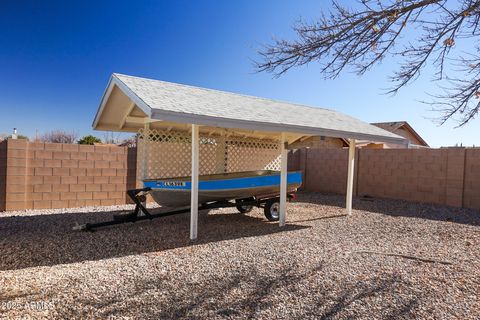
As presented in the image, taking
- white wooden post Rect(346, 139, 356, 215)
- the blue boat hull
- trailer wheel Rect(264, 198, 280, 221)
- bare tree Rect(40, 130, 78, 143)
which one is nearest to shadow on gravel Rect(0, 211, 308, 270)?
trailer wheel Rect(264, 198, 280, 221)

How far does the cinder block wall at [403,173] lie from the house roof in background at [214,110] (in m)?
3.28

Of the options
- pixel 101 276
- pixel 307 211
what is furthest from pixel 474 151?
pixel 101 276

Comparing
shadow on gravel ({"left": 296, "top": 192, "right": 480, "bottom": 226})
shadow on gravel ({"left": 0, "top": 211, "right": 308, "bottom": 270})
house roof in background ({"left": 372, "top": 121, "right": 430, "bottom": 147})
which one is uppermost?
house roof in background ({"left": 372, "top": 121, "right": 430, "bottom": 147})

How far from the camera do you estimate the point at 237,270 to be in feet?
13.5

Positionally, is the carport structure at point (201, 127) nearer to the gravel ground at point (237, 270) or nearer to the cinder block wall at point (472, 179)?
the gravel ground at point (237, 270)

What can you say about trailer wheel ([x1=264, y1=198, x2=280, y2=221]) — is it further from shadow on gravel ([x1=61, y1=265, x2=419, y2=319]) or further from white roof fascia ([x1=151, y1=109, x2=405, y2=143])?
shadow on gravel ([x1=61, y1=265, x2=419, y2=319])

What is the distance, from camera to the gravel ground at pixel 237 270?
3066mm

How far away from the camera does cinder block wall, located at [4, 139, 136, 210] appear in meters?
7.95

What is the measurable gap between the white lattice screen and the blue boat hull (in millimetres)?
950

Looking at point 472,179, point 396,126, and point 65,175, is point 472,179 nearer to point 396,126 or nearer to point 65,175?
point 65,175

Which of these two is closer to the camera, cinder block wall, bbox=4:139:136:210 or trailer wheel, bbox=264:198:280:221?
trailer wheel, bbox=264:198:280:221

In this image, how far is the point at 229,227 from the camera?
7023mm

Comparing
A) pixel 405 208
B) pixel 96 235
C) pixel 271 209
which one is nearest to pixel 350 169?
pixel 271 209

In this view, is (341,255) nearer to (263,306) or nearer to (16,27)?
(263,306)
